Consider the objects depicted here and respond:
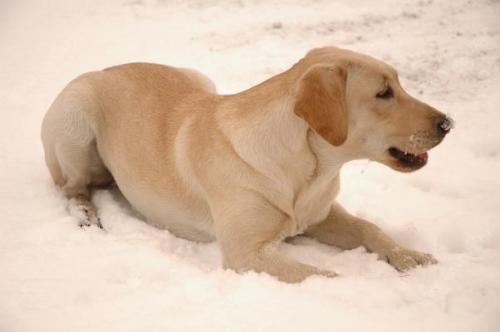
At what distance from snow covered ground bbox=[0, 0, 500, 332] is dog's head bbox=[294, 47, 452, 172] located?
67 cm

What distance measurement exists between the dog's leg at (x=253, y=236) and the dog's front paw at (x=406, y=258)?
0.46 meters

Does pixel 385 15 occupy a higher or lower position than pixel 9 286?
higher

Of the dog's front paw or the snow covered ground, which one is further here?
the dog's front paw

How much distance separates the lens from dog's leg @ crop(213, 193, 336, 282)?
2.89 meters

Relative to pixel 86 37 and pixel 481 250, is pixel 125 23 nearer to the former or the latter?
pixel 86 37

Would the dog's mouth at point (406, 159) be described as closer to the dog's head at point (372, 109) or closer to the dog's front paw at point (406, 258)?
the dog's head at point (372, 109)

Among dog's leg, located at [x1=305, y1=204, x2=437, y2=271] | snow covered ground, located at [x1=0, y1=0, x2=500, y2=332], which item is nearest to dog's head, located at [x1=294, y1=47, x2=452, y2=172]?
dog's leg, located at [x1=305, y1=204, x2=437, y2=271]

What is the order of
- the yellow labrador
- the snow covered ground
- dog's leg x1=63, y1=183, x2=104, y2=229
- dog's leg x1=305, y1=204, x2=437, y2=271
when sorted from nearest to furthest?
the snow covered ground → the yellow labrador → dog's leg x1=305, y1=204, x2=437, y2=271 → dog's leg x1=63, y1=183, x2=104, y2=229

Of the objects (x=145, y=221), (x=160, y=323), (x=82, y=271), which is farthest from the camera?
(x=145, y=221)

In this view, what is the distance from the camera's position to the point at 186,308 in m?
2.51

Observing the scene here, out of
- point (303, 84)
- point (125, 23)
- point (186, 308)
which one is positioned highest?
point (303, 84)

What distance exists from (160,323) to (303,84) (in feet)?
4.30

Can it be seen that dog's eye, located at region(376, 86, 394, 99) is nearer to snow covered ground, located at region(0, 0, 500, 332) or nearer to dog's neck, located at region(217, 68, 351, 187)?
dog's neck, located at region(217, 68, 351, 187)

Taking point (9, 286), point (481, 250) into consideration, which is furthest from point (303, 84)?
point (9, 286)
